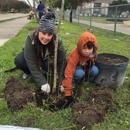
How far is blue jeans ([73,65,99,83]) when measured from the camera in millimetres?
2701

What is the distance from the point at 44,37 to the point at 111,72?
108 cm

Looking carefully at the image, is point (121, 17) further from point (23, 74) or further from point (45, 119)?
point (45, 119)

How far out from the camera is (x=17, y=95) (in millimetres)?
2463

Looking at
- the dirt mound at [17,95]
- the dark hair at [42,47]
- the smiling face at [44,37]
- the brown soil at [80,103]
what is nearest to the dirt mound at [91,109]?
the brown soil at [80,103]

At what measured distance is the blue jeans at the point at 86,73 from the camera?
2.70 meters

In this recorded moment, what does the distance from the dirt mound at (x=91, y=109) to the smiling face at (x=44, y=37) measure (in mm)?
837

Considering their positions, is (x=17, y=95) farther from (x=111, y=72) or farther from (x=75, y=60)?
(x=111, y=72)

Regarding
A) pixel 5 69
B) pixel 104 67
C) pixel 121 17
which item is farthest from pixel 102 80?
pixel 121 17

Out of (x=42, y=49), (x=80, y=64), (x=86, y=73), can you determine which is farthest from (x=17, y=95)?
(x=86, y=73)

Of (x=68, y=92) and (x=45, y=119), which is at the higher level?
(x=68, y=92)

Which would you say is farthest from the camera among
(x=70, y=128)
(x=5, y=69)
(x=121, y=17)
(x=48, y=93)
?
(x=121, y=17)

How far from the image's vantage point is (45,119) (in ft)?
7.21

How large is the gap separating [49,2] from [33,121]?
51.6 inches

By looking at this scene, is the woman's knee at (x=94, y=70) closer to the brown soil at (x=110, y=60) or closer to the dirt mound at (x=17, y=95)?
the brown soil at (x=110, y=60)
